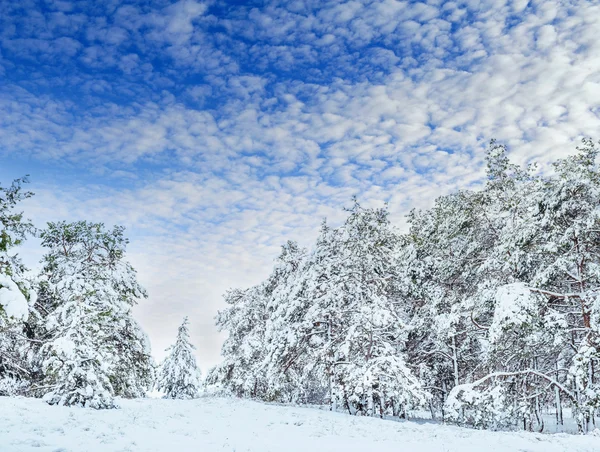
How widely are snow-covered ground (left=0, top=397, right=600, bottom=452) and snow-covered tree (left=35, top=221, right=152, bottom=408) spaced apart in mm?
1672

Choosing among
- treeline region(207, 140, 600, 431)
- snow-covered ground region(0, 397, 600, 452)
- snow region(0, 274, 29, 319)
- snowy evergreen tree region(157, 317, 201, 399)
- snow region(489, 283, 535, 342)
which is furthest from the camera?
snowy evergreen tree region(157, 317, 201, 399)

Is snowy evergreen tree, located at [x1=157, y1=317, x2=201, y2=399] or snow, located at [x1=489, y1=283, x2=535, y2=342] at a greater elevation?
snow, located at [x1=489, y1=283, x2=535, y2=342]

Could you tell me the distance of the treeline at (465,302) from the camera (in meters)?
15.2

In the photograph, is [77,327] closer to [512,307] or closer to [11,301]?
[11,301]

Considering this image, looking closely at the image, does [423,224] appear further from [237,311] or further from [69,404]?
[69,404]

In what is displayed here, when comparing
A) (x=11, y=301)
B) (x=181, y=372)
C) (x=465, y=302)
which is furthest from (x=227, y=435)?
(x=181, y=372)

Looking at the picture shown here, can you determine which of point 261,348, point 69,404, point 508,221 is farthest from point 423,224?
point 69,404

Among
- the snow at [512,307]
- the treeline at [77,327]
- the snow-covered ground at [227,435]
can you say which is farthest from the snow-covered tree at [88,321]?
the snow at [512,307]

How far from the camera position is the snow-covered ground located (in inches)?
383

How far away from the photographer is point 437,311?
2119 cm

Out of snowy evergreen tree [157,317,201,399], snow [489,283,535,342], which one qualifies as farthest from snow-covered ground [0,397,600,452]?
snowy evergreen tree [157,317,201,399]

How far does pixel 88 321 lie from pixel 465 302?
53.8 ft

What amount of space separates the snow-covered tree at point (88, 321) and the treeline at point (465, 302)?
301 inches

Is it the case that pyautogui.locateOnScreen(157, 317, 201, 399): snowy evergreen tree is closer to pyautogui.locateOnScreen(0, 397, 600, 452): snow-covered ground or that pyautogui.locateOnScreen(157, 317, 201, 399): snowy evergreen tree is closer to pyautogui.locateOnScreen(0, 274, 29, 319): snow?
pyautogui.locateOnScreen(0, 397, 600, 452): snow-covered ground
